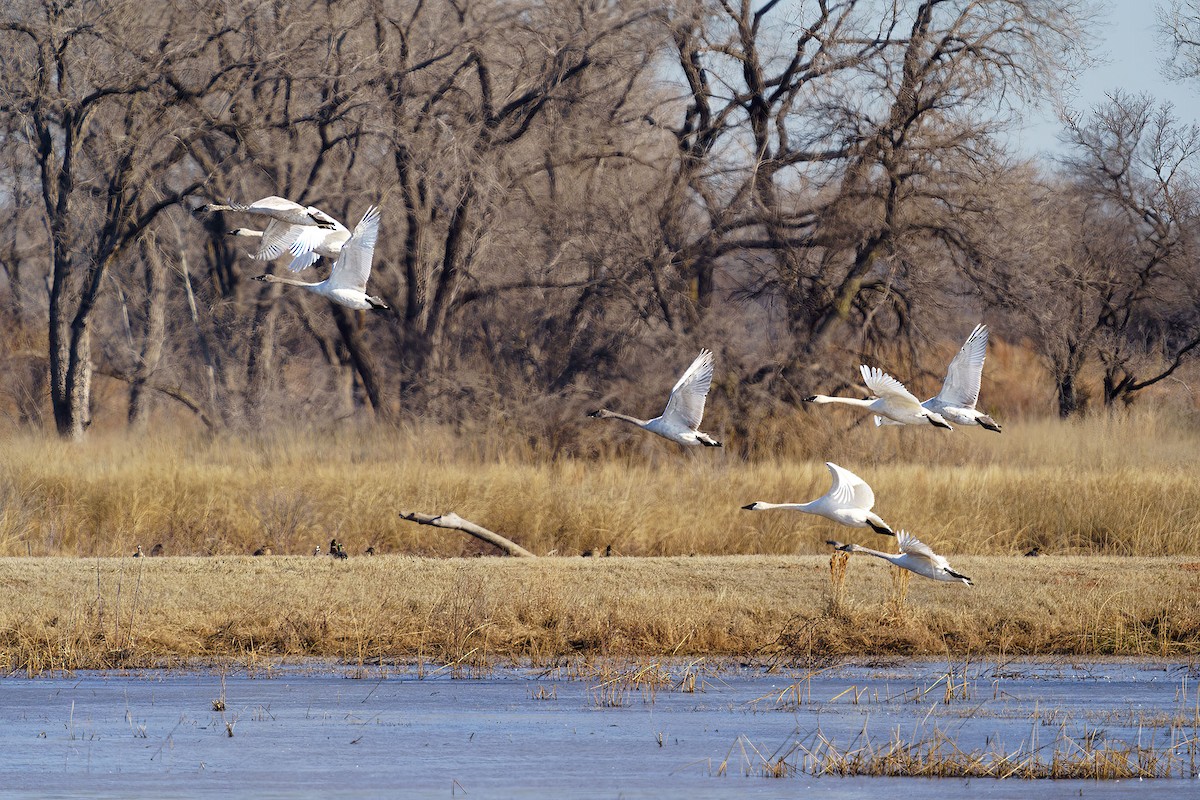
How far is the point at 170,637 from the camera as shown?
41.2ft

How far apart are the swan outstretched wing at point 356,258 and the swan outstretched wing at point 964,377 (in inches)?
186

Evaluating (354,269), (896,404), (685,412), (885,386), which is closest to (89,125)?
(354,269)

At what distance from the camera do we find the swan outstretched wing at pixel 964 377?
13852 millimetres

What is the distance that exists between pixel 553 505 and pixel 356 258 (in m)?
6.05

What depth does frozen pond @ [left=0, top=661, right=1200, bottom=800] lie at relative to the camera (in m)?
8.58

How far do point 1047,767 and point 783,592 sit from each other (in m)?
6.28

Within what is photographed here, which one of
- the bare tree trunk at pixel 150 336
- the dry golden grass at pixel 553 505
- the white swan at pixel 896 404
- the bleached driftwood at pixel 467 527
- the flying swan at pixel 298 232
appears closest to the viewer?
the white swan at pixel 896 404

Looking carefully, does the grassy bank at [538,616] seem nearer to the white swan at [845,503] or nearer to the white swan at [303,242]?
the white swan at [845,503]

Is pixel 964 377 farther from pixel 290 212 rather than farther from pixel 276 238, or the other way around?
pixel 276 238

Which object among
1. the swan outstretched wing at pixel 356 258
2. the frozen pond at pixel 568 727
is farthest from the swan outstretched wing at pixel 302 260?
the frozen pond at pixel 568 727

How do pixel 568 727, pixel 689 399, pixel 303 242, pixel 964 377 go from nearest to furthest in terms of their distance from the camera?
1. pixel 568 727
2. pixel 964 377
3. pixel 303 242
4. pixel 689 399

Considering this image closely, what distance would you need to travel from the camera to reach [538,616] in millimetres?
13047

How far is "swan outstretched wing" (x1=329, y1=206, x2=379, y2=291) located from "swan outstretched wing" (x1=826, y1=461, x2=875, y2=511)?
13.2 feet

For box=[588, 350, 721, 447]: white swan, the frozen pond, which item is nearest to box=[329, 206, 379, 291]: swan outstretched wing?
box=[588, 350, 721, 447]: white swan
